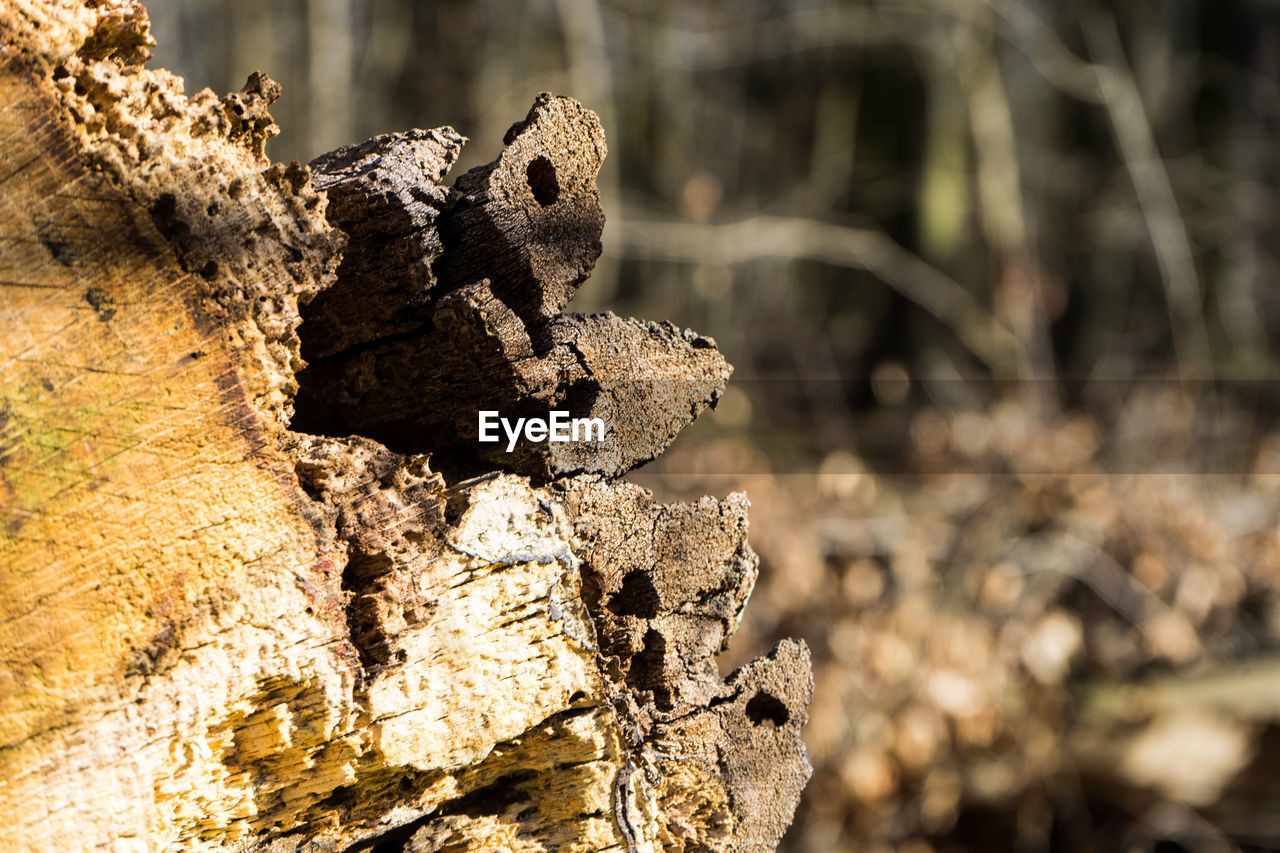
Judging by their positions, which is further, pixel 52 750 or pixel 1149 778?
pixel 1149 778

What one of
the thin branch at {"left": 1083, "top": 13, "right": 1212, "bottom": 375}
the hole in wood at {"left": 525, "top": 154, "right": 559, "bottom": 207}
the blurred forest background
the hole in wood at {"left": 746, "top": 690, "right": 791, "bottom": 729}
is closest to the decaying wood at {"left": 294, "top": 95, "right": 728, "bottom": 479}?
the hole in wood at {"left": 525, "top": 154, "right": 559, "bottom": 207}

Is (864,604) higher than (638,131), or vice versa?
(638,131)

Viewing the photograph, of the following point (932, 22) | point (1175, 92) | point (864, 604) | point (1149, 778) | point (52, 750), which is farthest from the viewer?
point (1175, 92)

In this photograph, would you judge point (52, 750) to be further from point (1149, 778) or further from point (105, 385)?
point (1149, 778)

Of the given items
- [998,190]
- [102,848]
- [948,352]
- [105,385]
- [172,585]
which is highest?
[998,190]

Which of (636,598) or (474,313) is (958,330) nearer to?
(636,598)

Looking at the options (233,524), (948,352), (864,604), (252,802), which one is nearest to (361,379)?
(233,524)
